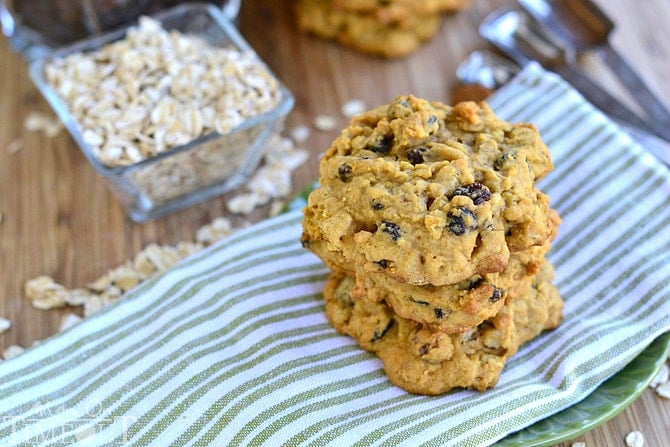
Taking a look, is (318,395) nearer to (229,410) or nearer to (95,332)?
(229,410)

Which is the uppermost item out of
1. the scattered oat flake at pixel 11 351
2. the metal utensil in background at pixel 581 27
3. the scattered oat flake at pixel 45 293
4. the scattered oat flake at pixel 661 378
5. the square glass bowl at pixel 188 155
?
the metal utensil in background at pixel 581 27

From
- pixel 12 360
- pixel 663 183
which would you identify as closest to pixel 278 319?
pixel 12 360

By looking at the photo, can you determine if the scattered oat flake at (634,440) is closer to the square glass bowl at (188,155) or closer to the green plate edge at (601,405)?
the green plate edge at (601,405)

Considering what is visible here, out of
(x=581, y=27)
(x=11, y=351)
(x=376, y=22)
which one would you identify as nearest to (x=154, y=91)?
(x=11, y=351)

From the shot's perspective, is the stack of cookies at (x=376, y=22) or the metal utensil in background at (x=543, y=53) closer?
the metal utensil in background at (x=543, y=53)

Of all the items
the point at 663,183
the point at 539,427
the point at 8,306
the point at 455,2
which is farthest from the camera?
the point at 455,2

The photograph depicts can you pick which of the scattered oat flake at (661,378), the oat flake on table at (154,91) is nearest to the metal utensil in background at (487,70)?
the oat flake on table at (154,91)
